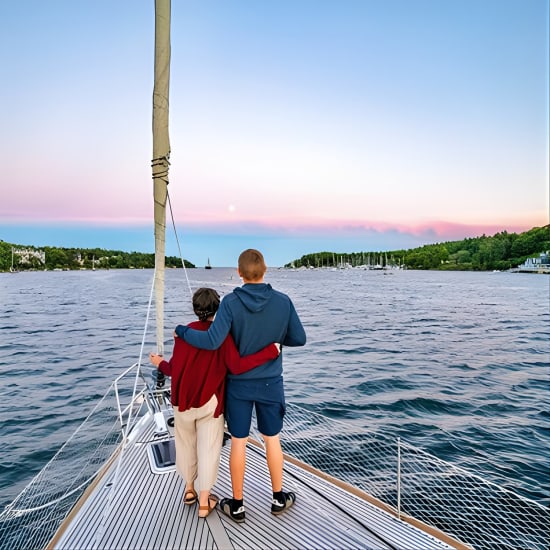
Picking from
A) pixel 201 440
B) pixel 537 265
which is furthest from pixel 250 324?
pixel 537 265

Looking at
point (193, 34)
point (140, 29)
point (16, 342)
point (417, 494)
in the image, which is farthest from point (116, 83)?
point (16, 342)

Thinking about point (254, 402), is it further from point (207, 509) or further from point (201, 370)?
point (207, 509)

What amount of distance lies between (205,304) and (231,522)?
1.51 meters

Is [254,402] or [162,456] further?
[162,456]

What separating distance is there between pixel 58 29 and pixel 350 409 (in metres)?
11.6

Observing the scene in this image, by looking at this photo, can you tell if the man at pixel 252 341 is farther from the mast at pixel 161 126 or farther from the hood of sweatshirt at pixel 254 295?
the mast at pixel 161 126

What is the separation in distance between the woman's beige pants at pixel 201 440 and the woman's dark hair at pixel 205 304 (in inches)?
23.4

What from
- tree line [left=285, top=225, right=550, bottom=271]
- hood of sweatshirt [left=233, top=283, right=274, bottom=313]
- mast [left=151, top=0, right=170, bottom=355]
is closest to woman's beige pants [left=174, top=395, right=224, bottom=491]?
hood of sweatshirt [left=233, top=283, right=274, bottom=313]

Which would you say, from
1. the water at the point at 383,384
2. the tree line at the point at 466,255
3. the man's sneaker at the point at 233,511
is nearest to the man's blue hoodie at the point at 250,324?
the man's sneaker at the point at 233,511

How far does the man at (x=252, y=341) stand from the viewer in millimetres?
2494

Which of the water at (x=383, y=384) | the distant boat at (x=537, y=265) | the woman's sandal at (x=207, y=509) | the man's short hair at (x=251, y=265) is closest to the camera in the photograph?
the man's short hair at (x=251, y=265)

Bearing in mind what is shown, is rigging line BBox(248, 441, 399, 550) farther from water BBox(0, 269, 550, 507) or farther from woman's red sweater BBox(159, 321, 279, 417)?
water BBox(0, 269, 550, 507)

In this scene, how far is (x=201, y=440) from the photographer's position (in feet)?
9.37

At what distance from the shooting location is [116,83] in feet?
20.7
